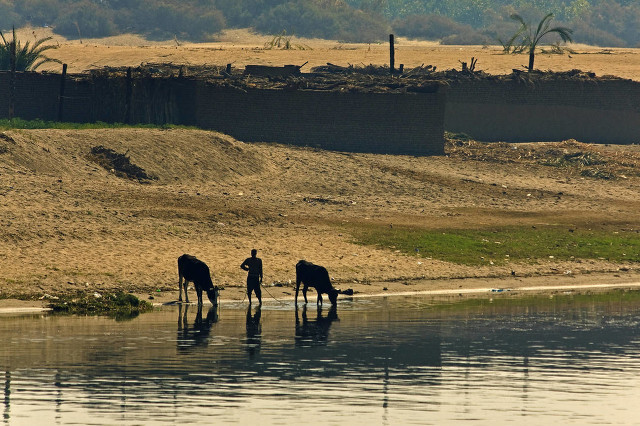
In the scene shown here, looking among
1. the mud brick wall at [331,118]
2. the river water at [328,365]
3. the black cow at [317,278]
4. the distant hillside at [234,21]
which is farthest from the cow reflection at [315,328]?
the distant hillside at [234,21]

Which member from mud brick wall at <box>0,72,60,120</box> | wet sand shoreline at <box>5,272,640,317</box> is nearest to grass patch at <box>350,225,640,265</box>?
wet sand shoreline at <box>5,272,640,317</box>

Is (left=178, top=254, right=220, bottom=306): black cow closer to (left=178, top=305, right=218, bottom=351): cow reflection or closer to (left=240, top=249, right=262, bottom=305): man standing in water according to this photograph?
(left=178, top=305, right=218, bottom=351): cow reflection

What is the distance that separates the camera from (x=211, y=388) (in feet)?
53.4

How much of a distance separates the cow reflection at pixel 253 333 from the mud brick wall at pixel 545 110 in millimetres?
23362

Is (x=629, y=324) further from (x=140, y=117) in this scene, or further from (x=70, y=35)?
(x=70, y=35)

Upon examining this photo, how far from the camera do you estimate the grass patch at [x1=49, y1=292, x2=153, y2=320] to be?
22.0 metres

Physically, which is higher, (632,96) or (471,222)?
(632,96)

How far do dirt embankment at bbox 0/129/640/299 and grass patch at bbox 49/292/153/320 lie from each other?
1.92 ft

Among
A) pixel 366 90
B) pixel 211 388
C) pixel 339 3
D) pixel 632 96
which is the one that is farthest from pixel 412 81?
pixel 339 3

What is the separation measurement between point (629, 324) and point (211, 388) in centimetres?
1001

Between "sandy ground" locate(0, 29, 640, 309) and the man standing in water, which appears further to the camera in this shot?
"sandy ground" locate(0, 29, 640, 309)

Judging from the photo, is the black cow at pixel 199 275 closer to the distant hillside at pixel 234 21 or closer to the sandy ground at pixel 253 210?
the sandy ground at pixel 253 210

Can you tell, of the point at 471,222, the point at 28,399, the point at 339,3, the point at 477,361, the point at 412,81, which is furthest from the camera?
the point at 339,3

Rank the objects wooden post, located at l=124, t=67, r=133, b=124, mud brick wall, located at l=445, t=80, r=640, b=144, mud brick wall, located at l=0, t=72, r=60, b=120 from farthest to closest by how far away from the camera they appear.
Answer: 1. mud brick wall, located at l=445, t=80, r=640, b=144
2. mud brick wall, located at l=0, t=72, r=60, b=120
3. wooden post, located at l=124, t=67, r=133, b=124
